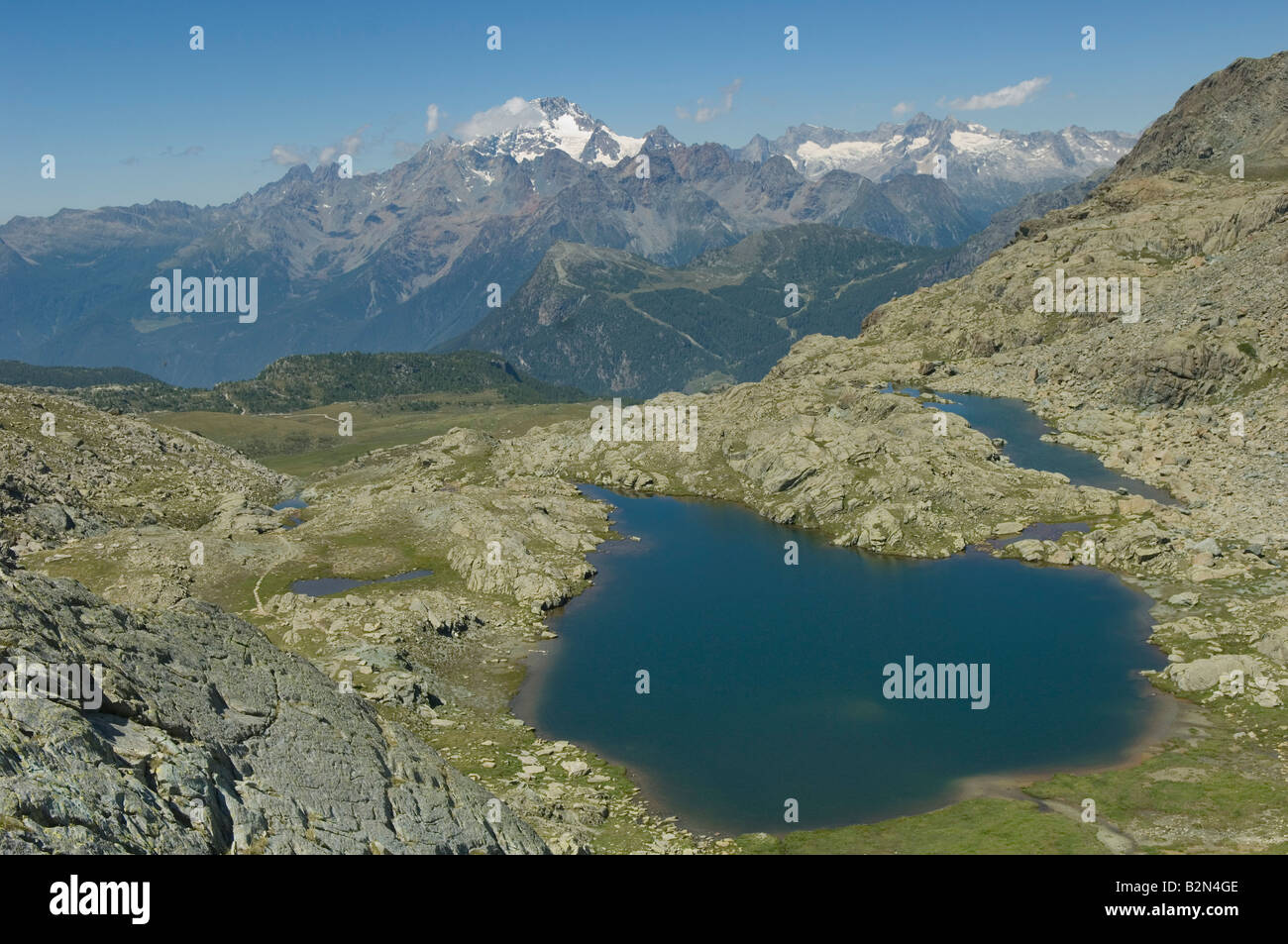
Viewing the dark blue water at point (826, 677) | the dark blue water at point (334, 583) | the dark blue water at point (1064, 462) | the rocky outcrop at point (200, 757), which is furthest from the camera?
the dark blue water at point (1064, 462)

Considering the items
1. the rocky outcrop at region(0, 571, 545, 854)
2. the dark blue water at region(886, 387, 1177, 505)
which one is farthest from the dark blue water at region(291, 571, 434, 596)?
the dark blue water at region(886, 387, 1177, 505)

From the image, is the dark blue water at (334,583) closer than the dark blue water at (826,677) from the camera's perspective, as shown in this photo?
No

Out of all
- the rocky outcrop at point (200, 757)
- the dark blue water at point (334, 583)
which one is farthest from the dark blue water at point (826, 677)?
the rocky outcrop at point (200, 757)

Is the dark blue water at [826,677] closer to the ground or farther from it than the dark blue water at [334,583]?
closer to the ground

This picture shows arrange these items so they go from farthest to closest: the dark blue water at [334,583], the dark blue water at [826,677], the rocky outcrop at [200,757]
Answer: the dark blue water at [334,583] < the dark blue water at [826,677] < the rocky outcrop at [200,757]

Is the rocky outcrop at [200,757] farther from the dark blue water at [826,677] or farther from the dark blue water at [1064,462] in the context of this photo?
the dark blue water at [1064,462]
